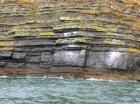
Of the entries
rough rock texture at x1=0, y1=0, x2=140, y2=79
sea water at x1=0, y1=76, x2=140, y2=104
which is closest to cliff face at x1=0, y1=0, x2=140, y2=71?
rough rock texture at x1=0, y1=0, x2=140, y2=79

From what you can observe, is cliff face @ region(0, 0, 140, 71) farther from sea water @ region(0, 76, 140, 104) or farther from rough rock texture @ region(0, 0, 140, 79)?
sea water @ region(0, 76, 140, 104)

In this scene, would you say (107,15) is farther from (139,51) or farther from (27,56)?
(27,56)

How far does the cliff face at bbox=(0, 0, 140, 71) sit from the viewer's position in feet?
139

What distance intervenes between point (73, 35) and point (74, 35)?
10 cm

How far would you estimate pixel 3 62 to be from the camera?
1767 inches

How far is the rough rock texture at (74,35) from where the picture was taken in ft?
139

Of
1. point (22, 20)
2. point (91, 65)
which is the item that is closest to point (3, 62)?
point (22, 20)

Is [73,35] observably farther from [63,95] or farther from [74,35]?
[63,95]

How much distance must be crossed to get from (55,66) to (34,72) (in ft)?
7.25

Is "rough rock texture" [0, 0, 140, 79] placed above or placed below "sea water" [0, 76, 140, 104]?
above

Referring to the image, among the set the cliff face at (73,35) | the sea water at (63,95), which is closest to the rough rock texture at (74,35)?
the cliff face at (73,35)

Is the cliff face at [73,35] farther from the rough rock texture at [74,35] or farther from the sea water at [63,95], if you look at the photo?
the sea water at [63,95]

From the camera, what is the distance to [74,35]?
143 feet

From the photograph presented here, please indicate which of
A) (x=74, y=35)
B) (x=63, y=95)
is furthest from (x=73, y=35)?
(x=63, y=95)
